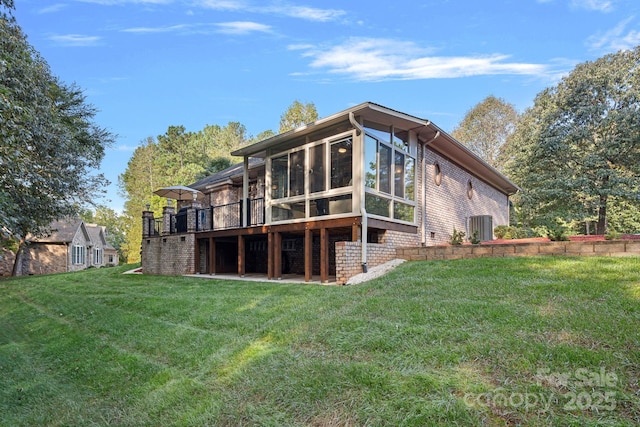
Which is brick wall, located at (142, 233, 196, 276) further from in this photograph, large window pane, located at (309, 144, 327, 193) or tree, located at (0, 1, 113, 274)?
large window pane, located at (309, 144, 327, 193)

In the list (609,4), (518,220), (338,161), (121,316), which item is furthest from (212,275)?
(518,220)

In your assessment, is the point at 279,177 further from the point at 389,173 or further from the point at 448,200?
the point at 448,200

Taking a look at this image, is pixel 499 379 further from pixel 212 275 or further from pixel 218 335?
pixel 212 275

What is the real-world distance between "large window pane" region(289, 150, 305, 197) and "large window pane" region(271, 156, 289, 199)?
0.19 meters

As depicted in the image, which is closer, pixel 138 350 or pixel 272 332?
pixel 272 332

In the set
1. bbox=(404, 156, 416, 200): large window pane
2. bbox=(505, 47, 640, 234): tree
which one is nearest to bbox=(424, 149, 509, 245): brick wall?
bbox=(404, 156, 416, 200): large window pane

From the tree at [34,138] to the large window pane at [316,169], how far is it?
600cm

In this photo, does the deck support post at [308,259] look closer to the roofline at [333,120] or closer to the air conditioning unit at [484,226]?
the roofline at [333,120]

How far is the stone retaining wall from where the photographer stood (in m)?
6.25

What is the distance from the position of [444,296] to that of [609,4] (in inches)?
395

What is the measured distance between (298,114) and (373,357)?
2711 centimetres

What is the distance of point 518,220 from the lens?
75.0ft

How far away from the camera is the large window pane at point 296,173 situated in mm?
9945

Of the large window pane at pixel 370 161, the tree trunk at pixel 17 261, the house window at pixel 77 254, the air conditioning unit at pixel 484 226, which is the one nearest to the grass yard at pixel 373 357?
the large window pane at pixel 370 161
